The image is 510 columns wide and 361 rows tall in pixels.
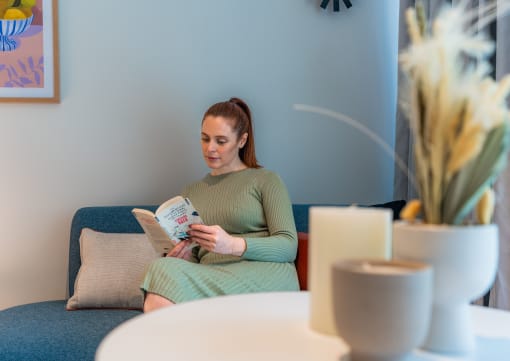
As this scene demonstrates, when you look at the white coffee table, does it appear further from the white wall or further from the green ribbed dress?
the white wall

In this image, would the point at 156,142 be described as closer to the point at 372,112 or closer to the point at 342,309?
the point at 372,112

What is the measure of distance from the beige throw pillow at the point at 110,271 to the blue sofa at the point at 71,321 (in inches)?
2.3

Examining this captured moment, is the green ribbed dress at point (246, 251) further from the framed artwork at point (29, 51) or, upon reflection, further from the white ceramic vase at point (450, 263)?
the white ceramic vase at point (450, 263)

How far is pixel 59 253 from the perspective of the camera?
9.79 feet

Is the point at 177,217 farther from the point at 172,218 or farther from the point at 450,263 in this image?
the point at 450,263

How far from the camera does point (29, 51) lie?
9.62 ft

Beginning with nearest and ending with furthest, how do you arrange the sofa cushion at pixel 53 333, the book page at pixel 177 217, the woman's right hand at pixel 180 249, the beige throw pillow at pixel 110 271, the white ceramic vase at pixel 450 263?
the white ceramic vase at pixel 450 263 → the sofa cushion at pixel 53 333 → the book page at pixel 177 217 → the woman's right hand at pixel 180 249 → the beige throw pillow at pixel 110 271

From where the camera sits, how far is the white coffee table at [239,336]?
994 mm

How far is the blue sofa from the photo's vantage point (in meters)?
2.03

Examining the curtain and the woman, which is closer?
the woman

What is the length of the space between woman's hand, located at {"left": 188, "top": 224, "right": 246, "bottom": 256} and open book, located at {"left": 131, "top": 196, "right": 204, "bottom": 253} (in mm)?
30

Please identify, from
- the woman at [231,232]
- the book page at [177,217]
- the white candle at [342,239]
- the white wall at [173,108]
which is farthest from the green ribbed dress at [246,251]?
the white candle at [342,239]

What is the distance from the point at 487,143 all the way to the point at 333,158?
90.4 inches

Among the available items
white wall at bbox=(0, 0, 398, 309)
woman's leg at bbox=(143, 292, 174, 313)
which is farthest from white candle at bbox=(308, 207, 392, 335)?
white wall at bbox=(0, 0, 398, 309)
